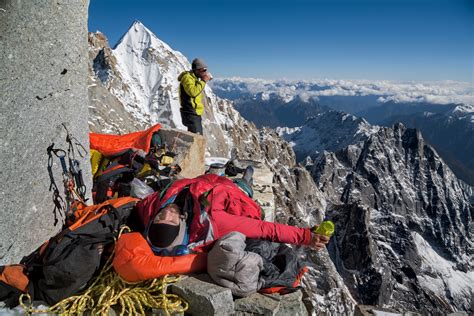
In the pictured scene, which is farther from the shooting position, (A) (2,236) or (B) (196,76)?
(B) (196,76)

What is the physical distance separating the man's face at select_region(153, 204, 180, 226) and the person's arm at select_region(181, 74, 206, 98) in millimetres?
7470

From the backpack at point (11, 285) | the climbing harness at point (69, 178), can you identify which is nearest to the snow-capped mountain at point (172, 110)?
the climbing harness at point (69, 178)

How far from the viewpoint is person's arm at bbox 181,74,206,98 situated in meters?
12.5

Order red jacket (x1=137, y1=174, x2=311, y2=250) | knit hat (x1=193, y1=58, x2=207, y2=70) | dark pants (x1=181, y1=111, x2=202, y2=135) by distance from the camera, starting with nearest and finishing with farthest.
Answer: red jacket (x1=137, y1=174, x2=311, y2=250)
knit hat (x1=193, y1=58, x2=207, y2=70)
dark pants (x1=181, y1=111, x2=202, y2=135)

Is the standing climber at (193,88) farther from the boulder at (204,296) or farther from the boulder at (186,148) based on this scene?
the boulder at (204,296)

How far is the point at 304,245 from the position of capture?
6234 mm

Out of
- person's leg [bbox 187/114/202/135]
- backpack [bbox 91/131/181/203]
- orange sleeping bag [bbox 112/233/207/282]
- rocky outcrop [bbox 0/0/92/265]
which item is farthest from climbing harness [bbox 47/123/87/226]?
person's leg [bbox 187/114/202/135]

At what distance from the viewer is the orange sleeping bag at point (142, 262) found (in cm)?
508

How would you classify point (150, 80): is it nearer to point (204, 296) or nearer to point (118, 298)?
point (118, 298)

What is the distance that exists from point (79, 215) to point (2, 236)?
1.27 meters

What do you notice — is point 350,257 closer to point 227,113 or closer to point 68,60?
point 227,113

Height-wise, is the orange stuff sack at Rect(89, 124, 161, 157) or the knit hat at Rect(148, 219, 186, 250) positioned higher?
the orange stuff sack at Rect(89, 124, 161, 157)

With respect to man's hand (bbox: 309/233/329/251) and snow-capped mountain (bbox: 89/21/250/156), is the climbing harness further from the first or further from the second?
snow-capped mountain (bbox: 89/21/250/156)

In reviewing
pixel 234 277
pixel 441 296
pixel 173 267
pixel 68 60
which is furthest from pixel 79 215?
pixel 441 296
